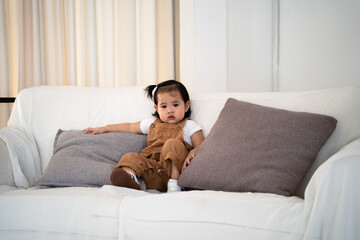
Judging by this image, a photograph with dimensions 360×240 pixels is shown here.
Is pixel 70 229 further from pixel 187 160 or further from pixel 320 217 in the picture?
pixel 320 217

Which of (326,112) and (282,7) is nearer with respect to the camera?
(326,112)

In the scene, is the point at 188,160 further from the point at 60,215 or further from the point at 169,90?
the point at 60,215

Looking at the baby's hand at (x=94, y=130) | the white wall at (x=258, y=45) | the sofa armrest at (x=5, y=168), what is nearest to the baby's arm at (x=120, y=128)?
the baby's hand at (x=94, y=130)

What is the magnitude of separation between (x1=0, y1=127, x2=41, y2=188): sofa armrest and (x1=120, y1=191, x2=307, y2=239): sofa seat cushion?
75 cm

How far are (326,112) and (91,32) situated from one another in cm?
198

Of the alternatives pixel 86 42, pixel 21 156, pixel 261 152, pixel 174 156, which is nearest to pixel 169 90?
pixel 174 156

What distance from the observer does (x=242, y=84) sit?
2.65 metres

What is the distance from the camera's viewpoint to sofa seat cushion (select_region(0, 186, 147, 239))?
45.4 inches

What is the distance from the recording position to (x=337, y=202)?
3.17 ft

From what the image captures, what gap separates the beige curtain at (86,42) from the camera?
2.75 metres

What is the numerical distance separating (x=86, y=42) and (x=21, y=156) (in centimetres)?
133

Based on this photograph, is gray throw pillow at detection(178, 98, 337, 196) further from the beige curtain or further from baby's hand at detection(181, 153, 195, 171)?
the beige curtain

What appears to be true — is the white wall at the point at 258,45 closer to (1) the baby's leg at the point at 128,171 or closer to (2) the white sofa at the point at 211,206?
(2) the white sofa at the point at 211,206

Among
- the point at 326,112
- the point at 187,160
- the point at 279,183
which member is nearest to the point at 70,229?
the point at 187,160
